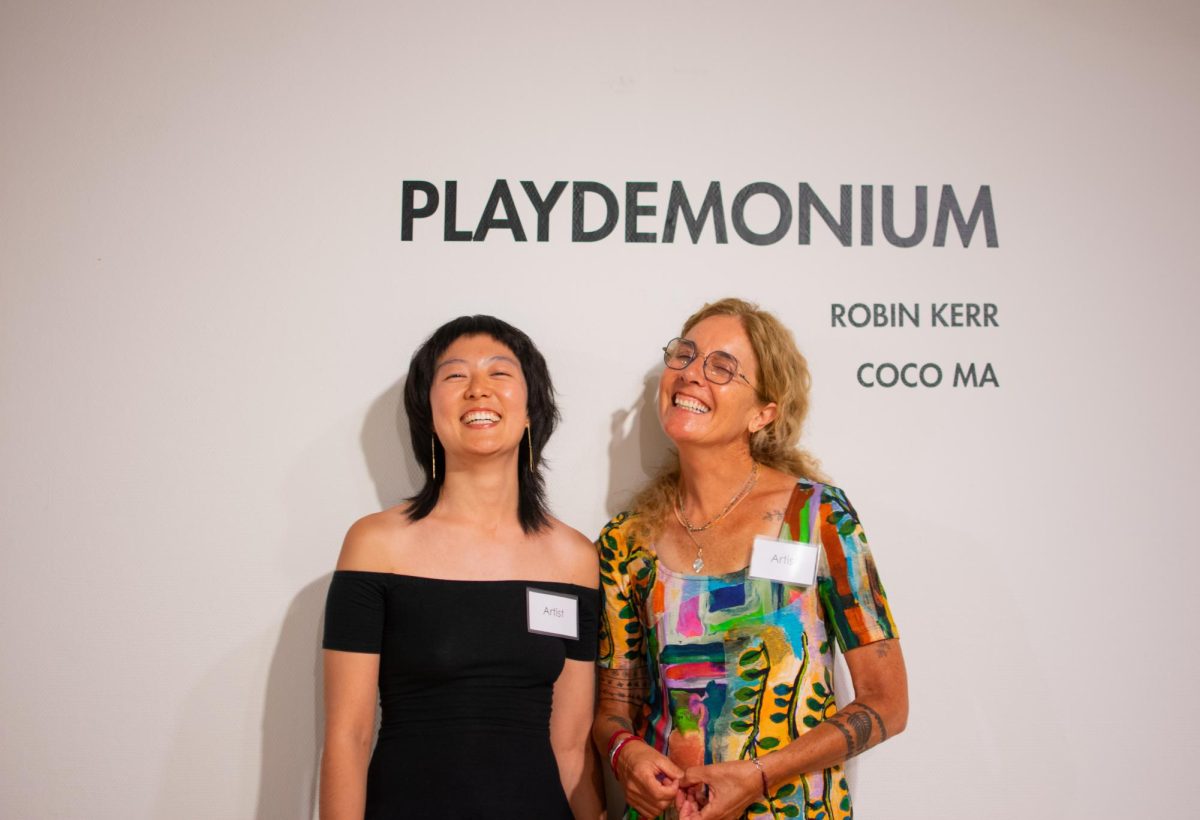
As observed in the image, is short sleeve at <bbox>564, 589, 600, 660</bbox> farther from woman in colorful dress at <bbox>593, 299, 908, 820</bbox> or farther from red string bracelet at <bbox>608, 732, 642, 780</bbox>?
red string bracelet at <bbox>608, 732, 642, 780</bbox>

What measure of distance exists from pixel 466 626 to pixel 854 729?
0.87 metres

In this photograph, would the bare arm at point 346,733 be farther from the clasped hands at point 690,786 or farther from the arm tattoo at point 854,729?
the arm tattoo at point 854,729

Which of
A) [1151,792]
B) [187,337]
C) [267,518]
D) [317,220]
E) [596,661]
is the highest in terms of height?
[317,220]

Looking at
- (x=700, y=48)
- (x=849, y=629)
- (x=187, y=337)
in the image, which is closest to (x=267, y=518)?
(x=187, y=337)

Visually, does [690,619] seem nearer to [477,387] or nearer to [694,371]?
[694,371]

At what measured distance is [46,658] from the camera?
2.56 metres

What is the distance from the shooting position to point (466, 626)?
2.07 m

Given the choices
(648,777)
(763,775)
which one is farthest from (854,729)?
(648,777)

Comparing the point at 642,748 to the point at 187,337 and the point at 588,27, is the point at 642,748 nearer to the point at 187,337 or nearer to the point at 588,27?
the point at 187,337

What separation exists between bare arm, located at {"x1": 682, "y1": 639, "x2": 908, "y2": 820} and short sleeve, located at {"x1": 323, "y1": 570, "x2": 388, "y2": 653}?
2.45 ft

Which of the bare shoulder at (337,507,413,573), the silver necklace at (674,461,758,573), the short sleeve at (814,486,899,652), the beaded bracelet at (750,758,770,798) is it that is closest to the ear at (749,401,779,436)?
the silver necklace at (674,461,758,573)

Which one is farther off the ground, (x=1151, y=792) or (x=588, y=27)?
(x=588, y=27)

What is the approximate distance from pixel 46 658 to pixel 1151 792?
305 centimetres

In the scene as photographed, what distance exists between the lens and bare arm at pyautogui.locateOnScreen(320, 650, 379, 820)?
1992 millimetres
